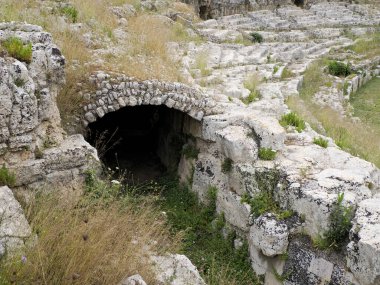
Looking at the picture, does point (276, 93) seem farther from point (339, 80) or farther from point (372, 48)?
point (372, 48)

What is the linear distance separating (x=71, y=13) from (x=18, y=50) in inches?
189

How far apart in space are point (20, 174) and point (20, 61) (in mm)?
1773

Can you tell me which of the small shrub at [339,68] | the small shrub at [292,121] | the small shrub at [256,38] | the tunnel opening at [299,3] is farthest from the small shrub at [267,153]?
the tunnel opening at [299,3]

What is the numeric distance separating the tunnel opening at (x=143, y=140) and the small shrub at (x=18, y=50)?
267 centimetres

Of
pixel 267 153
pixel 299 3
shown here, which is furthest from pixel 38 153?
pixel 299 3

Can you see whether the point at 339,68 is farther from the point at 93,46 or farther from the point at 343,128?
the point at 93,46

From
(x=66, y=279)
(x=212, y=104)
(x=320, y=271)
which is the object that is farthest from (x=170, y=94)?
(x=66, y=279)

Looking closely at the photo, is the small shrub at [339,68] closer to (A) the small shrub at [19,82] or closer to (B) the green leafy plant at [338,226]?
(B) the green leafy plant at [338,226]

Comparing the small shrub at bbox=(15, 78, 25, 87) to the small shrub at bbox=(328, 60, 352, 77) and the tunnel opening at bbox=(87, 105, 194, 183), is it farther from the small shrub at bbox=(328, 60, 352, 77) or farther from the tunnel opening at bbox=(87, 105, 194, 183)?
the small shrub at bbox=(328, 60, 352, 77)

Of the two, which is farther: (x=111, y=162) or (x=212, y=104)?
(x=111, y=162)

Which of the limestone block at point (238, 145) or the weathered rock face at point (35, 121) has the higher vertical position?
the weathered rock face at point (35, 121)

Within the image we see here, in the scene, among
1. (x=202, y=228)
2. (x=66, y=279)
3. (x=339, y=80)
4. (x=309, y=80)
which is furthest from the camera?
(x=339, y=80)

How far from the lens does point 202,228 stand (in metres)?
8.25

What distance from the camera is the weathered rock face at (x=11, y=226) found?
4.21m
